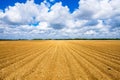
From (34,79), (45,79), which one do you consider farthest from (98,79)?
(34,79)

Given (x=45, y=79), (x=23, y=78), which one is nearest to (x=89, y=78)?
(x=45, y=79)

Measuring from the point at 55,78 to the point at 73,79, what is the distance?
3.23ft

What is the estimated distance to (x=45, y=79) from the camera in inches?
267

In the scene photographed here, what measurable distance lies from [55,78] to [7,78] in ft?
8.57

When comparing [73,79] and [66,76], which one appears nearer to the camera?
[73,79]

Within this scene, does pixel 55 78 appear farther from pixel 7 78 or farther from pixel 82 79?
pixel 7 78

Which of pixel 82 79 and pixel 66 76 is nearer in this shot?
pixel 82 79

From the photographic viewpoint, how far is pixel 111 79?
22.5 feet

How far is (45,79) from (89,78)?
2400mm

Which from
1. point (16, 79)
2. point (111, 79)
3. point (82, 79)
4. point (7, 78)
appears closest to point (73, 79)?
point (82, 79)

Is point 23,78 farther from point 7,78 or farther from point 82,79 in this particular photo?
point 82,79

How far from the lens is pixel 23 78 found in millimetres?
6922

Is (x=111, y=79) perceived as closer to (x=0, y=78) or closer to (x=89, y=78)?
(x=89, y=78)

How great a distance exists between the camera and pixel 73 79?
22.4 ft
